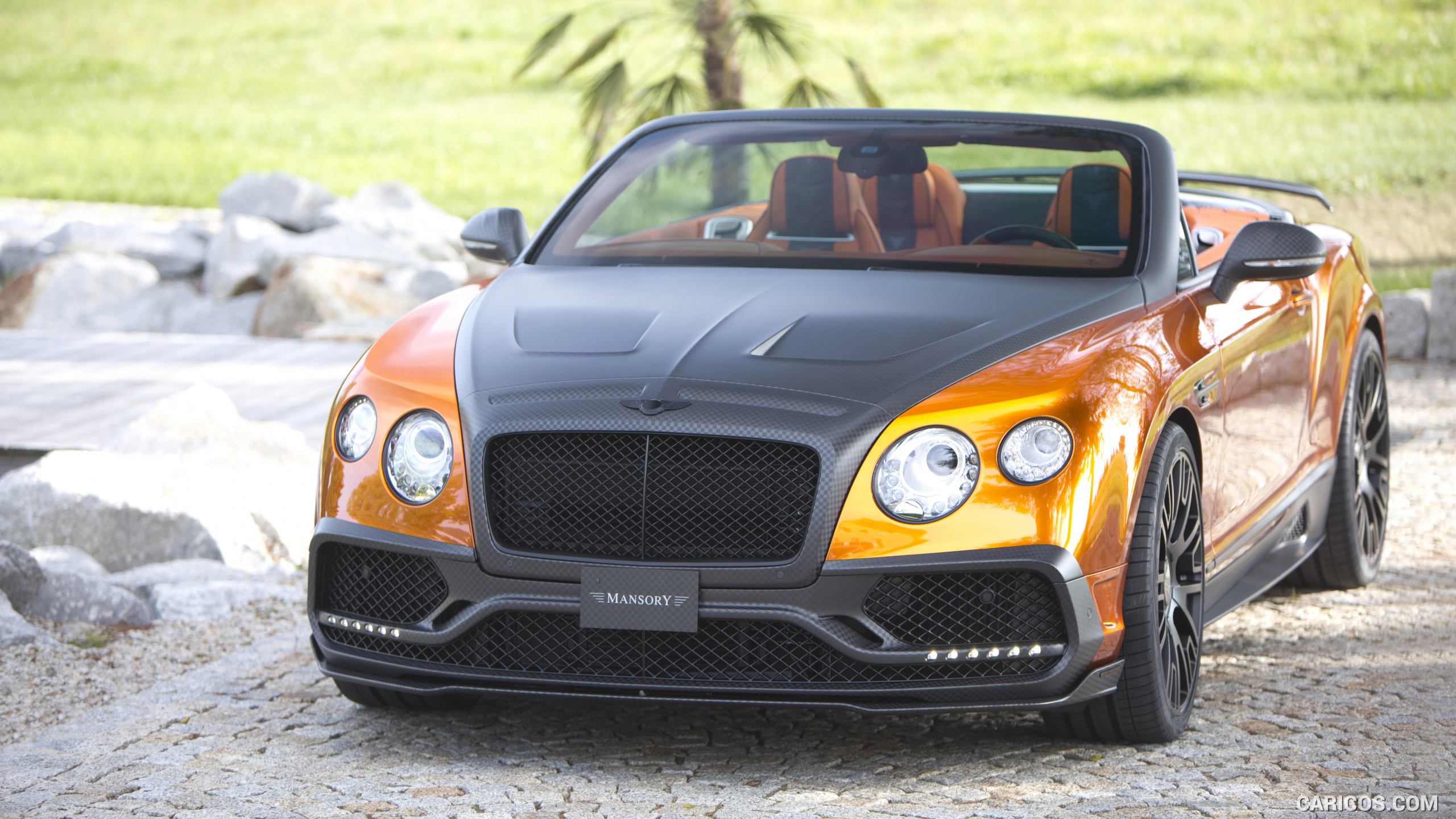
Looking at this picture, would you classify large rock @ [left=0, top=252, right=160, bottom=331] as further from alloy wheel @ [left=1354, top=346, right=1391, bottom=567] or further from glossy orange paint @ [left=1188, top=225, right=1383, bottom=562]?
glossy orange paint @ [left=1188, top=225, right=1383, bottom=562]

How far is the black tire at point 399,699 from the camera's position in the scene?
436cm

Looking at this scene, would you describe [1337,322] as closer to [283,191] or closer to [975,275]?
[975,275]

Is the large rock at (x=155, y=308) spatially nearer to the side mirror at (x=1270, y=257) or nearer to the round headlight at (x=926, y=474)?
the side mirror at (x=1270, y=257)

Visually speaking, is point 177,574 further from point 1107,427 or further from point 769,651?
point 1107,427

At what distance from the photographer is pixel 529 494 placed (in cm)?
378

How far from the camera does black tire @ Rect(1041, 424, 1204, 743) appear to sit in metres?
3.87

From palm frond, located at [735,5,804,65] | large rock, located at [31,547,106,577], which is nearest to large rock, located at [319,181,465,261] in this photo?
palm frond, located at [735,5,804,65]

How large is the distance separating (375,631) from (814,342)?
3.79ft

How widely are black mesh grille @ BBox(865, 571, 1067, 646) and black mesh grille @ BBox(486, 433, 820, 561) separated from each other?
0.76ft

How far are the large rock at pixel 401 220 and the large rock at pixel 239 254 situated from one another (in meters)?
0.69

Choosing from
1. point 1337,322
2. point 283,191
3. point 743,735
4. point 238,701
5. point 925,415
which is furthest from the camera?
point 283,191

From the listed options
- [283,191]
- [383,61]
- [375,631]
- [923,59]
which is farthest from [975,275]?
[383,61]

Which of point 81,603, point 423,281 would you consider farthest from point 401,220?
point 81,603

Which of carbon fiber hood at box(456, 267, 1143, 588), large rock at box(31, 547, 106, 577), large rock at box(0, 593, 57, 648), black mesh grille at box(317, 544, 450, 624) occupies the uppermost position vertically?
carbon fiber hood at box(456, 267, 1143, 588)
